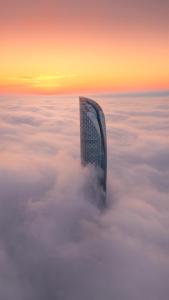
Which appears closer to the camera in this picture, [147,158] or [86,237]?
[86,237]

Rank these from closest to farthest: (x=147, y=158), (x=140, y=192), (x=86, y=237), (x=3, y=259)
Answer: (x=3, y=259) < (x=86, y=237) < (x=140, y=192) < (x=147, y=158)

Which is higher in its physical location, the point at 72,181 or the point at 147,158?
the point at 72,181

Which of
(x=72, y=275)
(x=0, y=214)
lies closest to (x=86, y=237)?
(x=72, y=275)

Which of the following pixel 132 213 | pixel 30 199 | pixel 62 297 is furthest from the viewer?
pixel 30 199

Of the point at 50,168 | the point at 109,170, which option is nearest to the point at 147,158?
the point at 109,170

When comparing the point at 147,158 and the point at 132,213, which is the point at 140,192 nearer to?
the point at 132,213

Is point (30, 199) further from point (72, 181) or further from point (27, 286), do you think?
point (27, 286)
